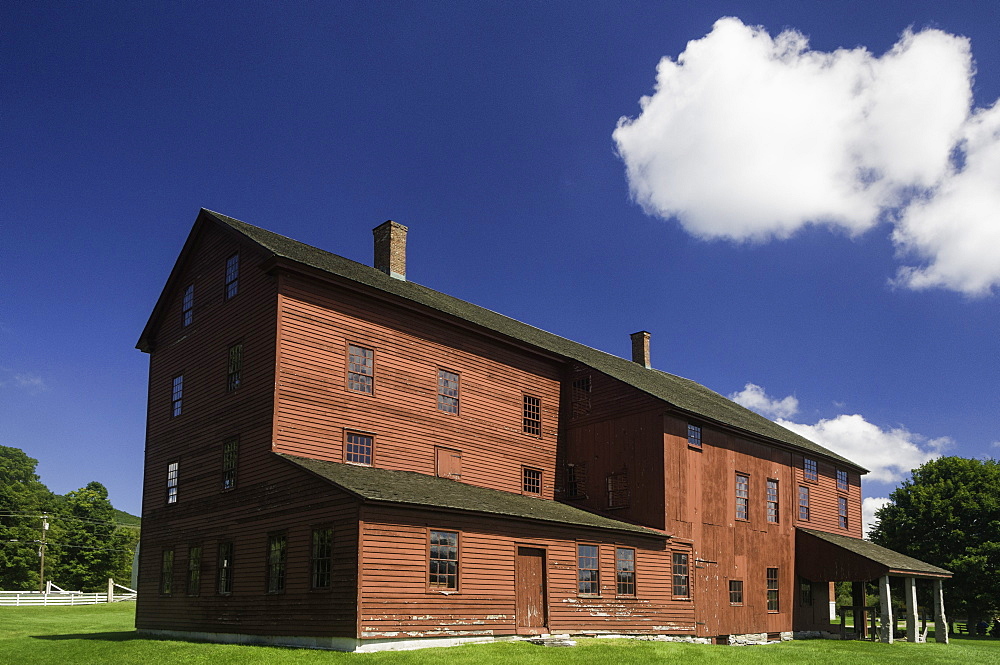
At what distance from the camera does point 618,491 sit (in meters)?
32.0

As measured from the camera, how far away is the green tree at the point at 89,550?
2820 inches

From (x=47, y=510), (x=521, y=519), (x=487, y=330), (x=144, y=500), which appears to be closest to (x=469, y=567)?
(x=521, y=519)

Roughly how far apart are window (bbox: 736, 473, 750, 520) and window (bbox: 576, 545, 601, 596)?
9438 mm

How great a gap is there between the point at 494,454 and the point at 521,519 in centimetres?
599

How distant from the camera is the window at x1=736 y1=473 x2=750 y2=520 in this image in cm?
3462

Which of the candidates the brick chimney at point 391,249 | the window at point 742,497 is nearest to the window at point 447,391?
the brick chimney at point 391,249

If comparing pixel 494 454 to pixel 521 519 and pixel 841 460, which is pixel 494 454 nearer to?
pixel 521 519

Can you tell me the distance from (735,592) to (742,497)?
3.85m

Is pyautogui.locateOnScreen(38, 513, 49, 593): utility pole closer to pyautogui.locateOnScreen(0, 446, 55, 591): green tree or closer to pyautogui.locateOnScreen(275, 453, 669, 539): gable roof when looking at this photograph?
pyautogui.locateOnScreen(0, 446, 55, 591): green tree

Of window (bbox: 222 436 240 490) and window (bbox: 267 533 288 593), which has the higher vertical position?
window (bbox: 222 436 240 490)

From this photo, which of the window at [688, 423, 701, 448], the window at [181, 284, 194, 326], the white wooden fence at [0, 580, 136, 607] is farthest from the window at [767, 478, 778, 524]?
the white wooden fence at [0, 580, 136, 607]

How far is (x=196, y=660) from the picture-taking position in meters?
19.7

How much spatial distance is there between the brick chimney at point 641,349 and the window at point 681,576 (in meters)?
14.6

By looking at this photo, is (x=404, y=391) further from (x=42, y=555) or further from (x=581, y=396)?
(x=42, y=555)
